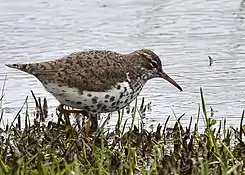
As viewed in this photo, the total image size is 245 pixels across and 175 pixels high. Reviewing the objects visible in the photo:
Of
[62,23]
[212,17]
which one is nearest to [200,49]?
[212,17]

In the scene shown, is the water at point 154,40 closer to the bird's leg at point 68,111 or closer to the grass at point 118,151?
the bird's leg at point 68,111

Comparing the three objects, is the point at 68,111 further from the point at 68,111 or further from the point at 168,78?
the point at 168,78

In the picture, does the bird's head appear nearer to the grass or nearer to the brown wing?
the brown wing

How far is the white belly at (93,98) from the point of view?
6816 mm

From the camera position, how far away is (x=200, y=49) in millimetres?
9297

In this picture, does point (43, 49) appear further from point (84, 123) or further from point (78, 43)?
point (84, 123)

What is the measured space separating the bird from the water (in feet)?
1.95

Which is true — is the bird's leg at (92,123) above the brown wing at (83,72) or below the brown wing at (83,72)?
A: below

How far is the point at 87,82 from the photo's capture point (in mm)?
6867

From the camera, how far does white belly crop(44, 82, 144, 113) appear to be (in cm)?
682

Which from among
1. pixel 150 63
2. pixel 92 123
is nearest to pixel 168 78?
pixel 150 63

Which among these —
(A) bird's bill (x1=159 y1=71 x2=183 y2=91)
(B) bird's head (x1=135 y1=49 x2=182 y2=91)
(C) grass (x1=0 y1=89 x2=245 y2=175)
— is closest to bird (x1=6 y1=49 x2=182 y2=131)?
(C) grass (x1=0 y1=89 x2=245 y2=175)

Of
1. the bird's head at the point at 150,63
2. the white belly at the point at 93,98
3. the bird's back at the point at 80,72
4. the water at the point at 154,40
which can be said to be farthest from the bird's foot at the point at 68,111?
the bird's head at the point at 150,63

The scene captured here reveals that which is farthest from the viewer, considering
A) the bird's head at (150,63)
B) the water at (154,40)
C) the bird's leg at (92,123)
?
the water at (154,40)
